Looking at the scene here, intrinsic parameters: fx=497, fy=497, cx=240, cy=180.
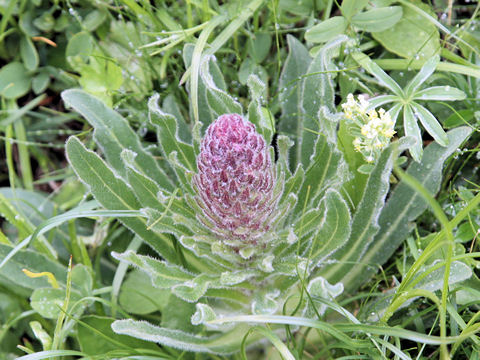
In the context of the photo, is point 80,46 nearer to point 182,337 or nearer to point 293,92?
point 293,92

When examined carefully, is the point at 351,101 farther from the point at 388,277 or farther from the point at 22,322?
the point at 22,322

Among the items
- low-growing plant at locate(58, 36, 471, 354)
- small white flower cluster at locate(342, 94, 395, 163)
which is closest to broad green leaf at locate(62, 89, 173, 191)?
low-growing plant at locate(58, 36, 471, 354)

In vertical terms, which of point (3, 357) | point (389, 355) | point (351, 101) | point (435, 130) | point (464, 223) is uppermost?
point (351, 101)

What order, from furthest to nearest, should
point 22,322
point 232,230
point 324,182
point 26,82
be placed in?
point 26,82 → point 22,322 → point 324,182 → point 232,230

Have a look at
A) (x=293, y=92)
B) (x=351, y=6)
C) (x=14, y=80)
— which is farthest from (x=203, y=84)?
(x=14, y=80)

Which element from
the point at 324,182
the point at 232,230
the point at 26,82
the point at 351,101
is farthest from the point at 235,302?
the point at 26,82

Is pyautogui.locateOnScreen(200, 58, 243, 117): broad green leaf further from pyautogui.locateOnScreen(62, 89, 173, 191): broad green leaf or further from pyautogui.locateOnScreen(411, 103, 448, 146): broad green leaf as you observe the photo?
pyautogui.locateOnScreen(411, 103, 448, 146): broad green leaf

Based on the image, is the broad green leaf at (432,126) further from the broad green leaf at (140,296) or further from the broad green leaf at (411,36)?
the broad green leaf at (140,296)
